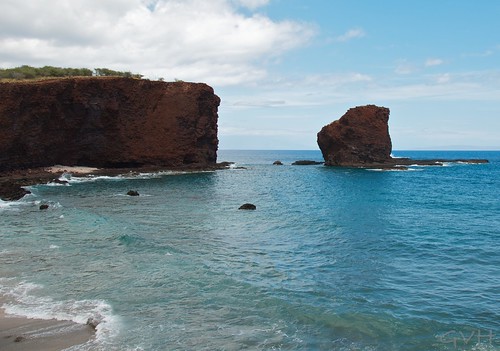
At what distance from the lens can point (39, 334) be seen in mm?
11875

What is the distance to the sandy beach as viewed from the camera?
11.2m

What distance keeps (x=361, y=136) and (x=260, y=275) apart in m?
83.1

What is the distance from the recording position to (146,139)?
78312 mm

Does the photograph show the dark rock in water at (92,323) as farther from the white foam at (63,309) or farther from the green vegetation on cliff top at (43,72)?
the green vegetation on cliff top at (43,72)

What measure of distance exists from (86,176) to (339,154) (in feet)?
185

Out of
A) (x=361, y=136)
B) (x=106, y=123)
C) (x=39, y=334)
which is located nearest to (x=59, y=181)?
(x=106, y=123)

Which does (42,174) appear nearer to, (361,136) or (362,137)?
(361,136)

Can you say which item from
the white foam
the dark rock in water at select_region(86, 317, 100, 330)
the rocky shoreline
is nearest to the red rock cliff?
the rocky shoreline

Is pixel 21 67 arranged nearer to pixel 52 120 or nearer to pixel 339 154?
pixel 52 120

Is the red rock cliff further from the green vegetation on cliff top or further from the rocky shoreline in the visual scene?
the green vegetation on cliff top

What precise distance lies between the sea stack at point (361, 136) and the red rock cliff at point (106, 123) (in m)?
27.5

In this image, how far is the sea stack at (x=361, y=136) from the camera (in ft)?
315

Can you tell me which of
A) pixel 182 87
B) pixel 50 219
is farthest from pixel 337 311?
pixel 182 87

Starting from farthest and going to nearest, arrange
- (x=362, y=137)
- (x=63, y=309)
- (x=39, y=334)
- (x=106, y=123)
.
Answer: (x=362, y=137)
(x=106, y=123)
(x=63, y=309)
(x=39, y=334)
